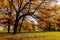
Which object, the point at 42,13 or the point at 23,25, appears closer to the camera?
the point at 42,13

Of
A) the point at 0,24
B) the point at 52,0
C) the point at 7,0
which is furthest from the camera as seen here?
the point at 0,24

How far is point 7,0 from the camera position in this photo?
25.5 metres

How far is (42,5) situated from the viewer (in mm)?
24312

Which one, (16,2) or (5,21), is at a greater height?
(16,2)

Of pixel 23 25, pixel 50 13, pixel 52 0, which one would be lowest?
pixel 23 25

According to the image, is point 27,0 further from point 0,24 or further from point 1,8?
point 0,24

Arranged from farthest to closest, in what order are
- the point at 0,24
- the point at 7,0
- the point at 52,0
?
the point at 0,24 → the point at 7,0 → the point at 52,0

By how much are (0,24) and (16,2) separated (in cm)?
409

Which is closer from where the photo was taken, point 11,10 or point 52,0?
point 52,0

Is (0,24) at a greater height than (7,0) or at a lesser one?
lesser

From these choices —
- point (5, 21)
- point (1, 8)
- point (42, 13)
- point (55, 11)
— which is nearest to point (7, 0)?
point (1, 8)

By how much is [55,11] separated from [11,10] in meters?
6.94

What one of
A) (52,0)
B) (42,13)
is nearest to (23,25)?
(42,13)

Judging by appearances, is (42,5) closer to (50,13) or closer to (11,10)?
(50,13)
